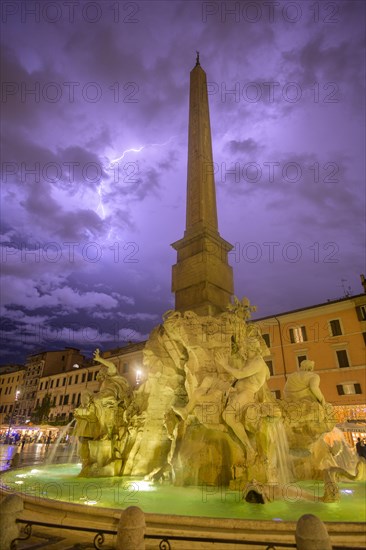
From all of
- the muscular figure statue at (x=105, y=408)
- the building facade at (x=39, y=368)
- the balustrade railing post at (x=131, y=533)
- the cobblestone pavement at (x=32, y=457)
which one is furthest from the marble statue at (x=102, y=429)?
the building facade at (x=39, y=368)

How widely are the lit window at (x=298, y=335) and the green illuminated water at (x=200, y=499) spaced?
21010 mm

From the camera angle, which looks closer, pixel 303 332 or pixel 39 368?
pixel 303 332

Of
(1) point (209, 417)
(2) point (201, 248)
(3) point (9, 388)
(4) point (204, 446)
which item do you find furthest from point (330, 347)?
(3) point (9, 388)

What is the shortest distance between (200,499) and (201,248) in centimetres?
605

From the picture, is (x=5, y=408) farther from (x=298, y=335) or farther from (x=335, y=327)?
(x=335, y=327)

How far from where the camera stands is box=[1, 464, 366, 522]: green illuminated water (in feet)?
14.7

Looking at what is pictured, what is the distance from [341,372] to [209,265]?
19365mm

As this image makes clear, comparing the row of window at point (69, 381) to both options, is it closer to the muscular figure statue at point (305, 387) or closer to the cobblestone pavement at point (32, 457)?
the cobblestone pavement at point (32, 457)

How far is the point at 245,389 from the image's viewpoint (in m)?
6.88

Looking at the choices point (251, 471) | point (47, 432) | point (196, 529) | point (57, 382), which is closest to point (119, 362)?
point (47, 432)

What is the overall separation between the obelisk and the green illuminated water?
13.2 ft

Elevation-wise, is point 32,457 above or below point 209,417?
below

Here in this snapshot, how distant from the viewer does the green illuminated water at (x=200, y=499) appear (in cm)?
447

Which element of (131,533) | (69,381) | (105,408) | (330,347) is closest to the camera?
(131,533)
